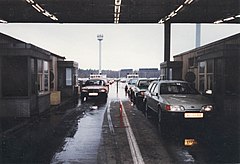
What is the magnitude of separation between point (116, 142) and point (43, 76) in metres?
9.17

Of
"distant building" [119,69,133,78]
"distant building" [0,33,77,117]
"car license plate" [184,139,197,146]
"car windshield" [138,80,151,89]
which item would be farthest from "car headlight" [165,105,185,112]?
"distant building" [119,69,133,78]

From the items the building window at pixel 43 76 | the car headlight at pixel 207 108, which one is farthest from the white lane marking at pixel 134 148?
the building window at pixel 43 76

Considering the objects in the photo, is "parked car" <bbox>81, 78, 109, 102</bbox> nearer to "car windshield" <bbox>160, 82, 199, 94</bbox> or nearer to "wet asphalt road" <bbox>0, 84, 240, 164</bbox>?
"wet asphalt road" <bbox>0, 84, 240, 164</bbox>

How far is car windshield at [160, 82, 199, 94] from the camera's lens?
1088cm

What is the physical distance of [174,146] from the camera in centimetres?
703

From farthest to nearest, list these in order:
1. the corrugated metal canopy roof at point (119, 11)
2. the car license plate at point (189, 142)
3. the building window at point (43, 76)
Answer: the corrugated metal canopy roof at point (119, 11) → the building window at point (43, 76) → the car license plate at point (189, 142)

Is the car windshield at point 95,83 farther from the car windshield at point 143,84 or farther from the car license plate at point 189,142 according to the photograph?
the car license plate at point 189,142

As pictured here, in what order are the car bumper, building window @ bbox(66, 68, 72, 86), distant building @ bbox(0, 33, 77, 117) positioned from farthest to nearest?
1. building window @ bbox(66, 68, 72, 86)
2. distant building @ bbox(0, 33, 77, 117)
3. the car bumper

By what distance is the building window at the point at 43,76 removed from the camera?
14.7 metres

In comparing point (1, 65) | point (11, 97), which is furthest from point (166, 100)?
point (1, 65)

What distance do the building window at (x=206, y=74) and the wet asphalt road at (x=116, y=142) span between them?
13.2ft

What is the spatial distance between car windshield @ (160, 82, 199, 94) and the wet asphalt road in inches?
59.3

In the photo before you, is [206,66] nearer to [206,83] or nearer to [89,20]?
[206,83]

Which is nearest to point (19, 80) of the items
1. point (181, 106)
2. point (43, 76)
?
point (43, 76)
